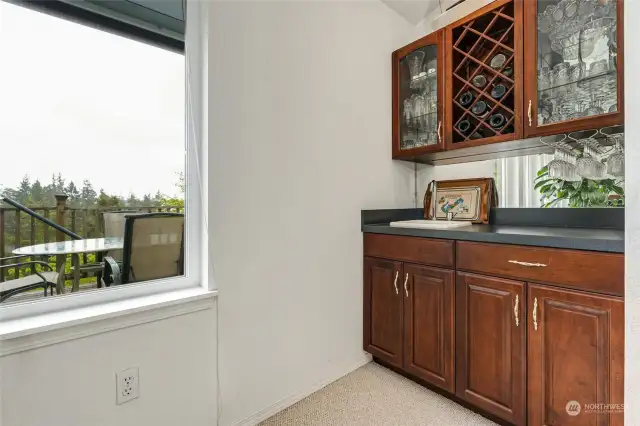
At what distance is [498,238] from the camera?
1.52 m

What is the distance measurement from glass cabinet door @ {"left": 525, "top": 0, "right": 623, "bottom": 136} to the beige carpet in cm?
151

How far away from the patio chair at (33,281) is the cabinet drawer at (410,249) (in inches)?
62.5

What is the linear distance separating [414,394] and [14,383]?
1773mm

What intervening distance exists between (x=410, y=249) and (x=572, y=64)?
1.23 m

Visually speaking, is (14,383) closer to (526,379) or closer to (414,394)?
(414,394)

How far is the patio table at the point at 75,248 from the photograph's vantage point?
46.3 inches

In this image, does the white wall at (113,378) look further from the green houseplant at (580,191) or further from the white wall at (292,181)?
the green houseplant at (580,191)

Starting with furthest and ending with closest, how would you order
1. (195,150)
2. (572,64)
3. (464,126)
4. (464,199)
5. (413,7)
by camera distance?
(413,7)
(464,199)
(464,126)
(572,64)
(195,150)

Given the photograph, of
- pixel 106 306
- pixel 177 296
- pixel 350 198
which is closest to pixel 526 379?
pixel 350 198
